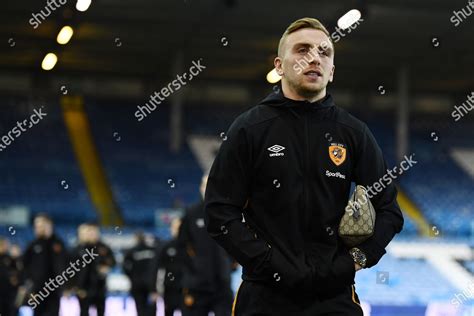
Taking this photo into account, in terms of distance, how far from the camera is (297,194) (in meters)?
3.91

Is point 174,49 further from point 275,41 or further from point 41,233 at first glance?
point 41,233

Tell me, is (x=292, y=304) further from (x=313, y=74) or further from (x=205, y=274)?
(x=205, y=274)

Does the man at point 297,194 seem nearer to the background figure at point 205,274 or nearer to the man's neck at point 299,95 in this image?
the man's neck at point 299,95

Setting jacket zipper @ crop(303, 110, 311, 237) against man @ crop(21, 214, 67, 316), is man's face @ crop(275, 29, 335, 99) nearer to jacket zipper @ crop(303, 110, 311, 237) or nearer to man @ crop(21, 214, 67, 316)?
jacket zipper @ crop(303, 110, 311, 237)

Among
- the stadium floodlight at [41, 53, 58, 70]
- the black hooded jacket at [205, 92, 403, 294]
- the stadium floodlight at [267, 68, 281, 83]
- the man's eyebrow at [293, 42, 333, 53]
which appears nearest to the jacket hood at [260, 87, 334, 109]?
the black hooded jacket at [205, 92, 403, 294]

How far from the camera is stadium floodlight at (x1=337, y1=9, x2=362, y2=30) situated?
22.6 metres

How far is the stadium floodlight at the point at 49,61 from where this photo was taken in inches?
1191

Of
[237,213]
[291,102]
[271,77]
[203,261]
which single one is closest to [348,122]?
[291,102]

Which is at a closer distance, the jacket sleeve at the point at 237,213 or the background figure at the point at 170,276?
the jacket sleeve at the point at 237,213

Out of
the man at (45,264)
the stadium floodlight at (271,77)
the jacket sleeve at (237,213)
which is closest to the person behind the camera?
the jacket sleeve at (237,213)

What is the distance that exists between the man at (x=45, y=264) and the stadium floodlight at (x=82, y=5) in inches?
310

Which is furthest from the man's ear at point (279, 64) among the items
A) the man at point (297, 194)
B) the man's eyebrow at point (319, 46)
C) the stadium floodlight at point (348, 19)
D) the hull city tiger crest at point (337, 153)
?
the stadium floodlight at point (348, 19)

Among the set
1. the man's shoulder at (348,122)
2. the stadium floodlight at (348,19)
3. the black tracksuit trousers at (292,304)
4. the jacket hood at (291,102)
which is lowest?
the black tracksuit trousers at (292,304)

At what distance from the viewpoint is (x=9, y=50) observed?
2992 cm
